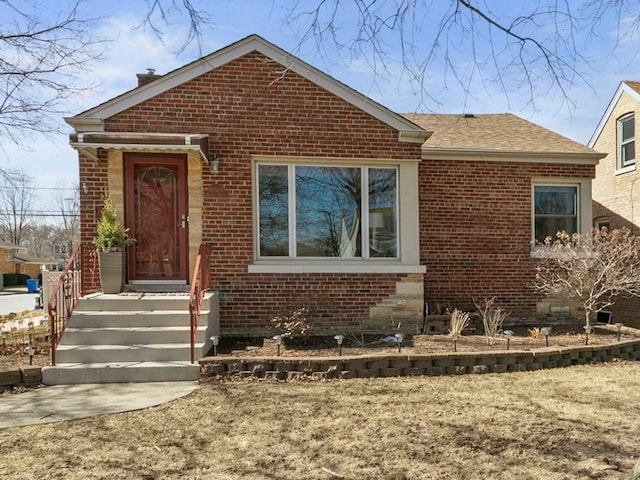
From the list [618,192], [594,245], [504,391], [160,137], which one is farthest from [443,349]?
[618,192]

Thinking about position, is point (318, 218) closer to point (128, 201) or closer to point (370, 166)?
point (370, 166)

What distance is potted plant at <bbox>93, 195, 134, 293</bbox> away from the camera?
6.79 m

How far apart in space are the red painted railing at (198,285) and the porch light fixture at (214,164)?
1297 millimetres

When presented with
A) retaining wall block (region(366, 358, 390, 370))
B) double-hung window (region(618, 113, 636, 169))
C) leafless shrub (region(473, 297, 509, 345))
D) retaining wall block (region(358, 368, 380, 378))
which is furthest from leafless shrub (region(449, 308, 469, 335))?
double-hung window (region(618, 113, 636, 169))

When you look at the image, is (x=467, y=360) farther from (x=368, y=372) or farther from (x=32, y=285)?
(x=32, y=285)

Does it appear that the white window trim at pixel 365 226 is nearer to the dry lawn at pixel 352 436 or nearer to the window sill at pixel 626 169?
the dry lawn at pixel 352 436

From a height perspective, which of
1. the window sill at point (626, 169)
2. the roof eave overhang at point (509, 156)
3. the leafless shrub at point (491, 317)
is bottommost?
the leafless shrub at point (491, 317)

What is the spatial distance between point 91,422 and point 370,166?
18.8ft

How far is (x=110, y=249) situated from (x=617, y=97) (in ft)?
46.2

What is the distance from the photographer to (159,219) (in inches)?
295

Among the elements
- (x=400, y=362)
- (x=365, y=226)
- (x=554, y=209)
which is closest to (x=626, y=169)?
(x=554, y=209)

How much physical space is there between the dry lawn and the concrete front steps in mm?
931

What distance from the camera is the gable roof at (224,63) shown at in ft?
23.4

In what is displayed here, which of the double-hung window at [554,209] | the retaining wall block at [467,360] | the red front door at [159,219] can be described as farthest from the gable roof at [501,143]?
the red front door at [159,219]
